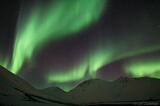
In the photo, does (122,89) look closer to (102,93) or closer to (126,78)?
(102,93)

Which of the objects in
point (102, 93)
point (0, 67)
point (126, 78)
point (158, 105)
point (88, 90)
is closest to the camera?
point (158, 105)

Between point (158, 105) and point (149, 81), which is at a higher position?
point (149, 81)

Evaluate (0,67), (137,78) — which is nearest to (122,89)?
(137,78)

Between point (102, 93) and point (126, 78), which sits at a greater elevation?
point (126, 78)

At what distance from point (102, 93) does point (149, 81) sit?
54478 millimetres

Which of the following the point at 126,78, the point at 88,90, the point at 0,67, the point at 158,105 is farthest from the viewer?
the point at 126,78

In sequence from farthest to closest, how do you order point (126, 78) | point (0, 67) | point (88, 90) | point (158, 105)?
1. point (126, 78)
2. point (88, 90)
3. point (0, 67)
4. point (158, 105)

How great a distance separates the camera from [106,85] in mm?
182375

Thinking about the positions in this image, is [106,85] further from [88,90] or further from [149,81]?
[149,81]

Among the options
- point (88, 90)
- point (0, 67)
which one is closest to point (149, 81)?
point (88, 90)

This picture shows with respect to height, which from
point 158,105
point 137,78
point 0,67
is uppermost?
point 137,78

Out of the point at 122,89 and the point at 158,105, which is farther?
the point at 122,89

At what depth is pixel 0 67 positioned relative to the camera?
5100 cm

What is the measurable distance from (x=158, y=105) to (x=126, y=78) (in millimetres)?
192647
